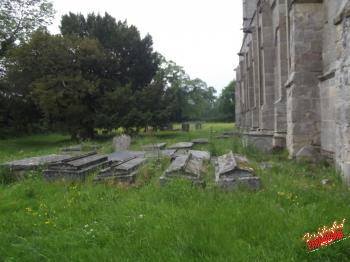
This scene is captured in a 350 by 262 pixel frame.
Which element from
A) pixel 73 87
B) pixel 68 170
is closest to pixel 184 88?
pixel 73 87

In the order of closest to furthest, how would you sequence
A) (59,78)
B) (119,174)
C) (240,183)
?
1. (240,183)
2. (119,174)
3. (59,78)

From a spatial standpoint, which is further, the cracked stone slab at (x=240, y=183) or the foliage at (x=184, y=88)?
the foliage at (x=184, y=88)

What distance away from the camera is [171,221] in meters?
4.27

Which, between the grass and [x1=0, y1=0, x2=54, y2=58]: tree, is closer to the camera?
the grass

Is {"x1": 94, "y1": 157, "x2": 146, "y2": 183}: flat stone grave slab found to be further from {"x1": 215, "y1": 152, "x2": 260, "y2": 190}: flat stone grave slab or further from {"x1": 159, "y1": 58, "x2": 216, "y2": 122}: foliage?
{"x1": 159, "y1": 58, "x2": 216, "y2": 122}: foliage

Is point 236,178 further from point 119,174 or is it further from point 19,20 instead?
point 19,20

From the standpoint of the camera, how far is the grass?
347 cm

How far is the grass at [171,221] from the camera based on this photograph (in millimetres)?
3475

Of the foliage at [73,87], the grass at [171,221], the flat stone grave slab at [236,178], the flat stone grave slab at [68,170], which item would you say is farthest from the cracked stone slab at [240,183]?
the foliage at [73,87]

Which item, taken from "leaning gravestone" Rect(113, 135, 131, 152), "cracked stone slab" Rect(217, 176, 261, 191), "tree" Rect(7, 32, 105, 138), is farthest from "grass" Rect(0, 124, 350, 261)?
"tree" Rect(7, 32, 105, 138)

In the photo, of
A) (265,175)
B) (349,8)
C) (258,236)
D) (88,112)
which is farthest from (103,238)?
(88,112)

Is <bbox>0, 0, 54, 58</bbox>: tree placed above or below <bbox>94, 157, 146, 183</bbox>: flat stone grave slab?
above

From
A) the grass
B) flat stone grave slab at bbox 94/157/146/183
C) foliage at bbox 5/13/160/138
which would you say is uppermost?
foliage at bbox 5/13/160/138

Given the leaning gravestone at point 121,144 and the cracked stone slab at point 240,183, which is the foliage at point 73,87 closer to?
the leaning gravestone at point 121,144
